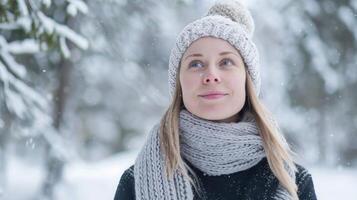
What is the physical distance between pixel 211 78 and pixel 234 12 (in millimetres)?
470

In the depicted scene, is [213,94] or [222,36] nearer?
[213,94]

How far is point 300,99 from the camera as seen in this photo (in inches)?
546

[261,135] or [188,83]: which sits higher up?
[188,83]

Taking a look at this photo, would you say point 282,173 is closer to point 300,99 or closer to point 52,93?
point 52,93

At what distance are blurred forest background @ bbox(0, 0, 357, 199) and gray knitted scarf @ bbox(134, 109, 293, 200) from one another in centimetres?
175

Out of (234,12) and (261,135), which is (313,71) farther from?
(261,135)

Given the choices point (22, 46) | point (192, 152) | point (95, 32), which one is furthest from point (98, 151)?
point (192, 152)

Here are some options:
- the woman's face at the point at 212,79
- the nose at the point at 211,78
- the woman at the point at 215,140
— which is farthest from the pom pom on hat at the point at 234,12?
the nose at the point at 211,78

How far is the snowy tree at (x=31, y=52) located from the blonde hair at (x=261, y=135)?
142 cm

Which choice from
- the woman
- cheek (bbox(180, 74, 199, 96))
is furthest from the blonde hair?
cheek (bbox(180, 74, 199, 96))

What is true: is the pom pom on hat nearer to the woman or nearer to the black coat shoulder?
Answer: the woman

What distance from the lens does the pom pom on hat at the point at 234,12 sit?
2.34 metres

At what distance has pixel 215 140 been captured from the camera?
2057 millimetres

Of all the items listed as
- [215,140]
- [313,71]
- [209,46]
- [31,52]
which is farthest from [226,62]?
[313,71]
